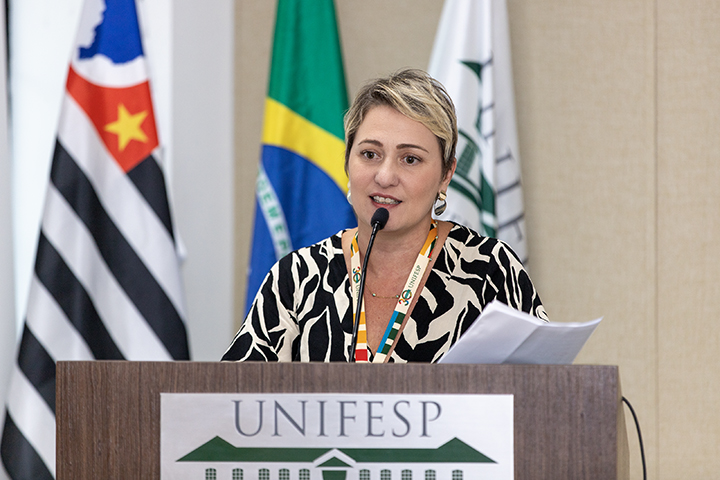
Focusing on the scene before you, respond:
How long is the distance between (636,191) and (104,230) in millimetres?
2053

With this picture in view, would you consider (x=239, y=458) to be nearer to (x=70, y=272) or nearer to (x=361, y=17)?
(x=70, y=272)

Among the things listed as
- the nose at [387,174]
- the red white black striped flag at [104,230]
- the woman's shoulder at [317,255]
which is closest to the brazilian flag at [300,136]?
the red white black striped flag at [104,230]

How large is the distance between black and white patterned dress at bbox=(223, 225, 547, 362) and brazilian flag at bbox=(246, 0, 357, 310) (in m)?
1.24

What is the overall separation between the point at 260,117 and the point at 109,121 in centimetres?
77

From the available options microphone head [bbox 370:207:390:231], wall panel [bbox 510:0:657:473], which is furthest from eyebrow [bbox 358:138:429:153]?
wall panel [bbox 510:0:657:473]

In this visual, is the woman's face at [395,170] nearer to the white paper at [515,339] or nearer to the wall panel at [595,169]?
the white paper at [515,339]

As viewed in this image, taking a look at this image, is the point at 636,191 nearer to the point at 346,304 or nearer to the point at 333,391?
the point at 346,304

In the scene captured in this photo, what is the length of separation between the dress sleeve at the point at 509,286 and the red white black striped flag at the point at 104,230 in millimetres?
1415

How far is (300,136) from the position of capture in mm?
3031

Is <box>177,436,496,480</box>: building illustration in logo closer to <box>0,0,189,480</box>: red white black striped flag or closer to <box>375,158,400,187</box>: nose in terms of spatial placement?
<box>375,158,400,187</box>: nose

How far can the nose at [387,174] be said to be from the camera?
165cm

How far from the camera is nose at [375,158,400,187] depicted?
1.65 m

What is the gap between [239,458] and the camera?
1.02 metres

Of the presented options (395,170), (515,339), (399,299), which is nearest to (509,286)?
(399,299)
